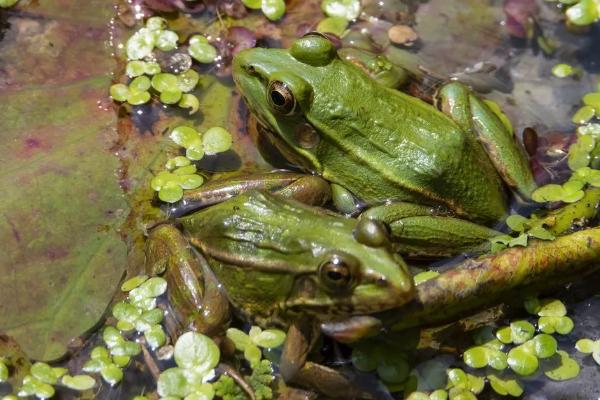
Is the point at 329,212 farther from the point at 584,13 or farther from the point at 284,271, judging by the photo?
the point at 584,13

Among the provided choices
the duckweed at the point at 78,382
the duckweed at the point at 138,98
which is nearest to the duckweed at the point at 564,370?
the duckweed at the point at 78,382

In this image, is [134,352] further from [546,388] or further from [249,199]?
[546,388]

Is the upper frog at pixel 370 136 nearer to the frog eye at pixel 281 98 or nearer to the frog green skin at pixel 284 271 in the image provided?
the frog eye at pixel 281 98

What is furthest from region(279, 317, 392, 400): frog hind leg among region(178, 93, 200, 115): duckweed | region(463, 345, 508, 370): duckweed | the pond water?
region(178, 93, 200, 115): duckweed

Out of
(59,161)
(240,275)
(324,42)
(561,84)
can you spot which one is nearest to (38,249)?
(59,161)

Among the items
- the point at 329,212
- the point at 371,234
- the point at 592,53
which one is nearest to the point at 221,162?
the point at 329,212

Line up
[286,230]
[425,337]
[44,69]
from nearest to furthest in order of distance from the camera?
[286,230] → [425,337] → [44,69]

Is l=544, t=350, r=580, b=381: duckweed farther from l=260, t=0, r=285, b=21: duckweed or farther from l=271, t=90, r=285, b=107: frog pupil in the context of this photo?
l=260, t=0, r=285, b=21: duckweed
